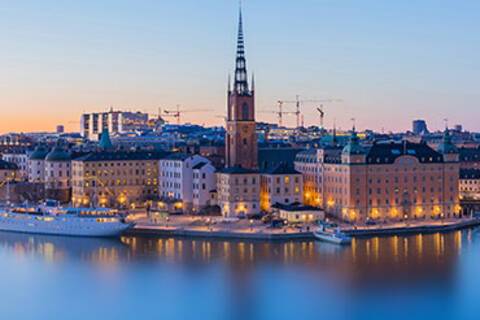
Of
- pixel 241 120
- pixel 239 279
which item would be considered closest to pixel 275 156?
pixel 241 120

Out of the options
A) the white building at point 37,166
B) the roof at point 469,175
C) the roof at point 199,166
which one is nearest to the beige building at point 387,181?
the roof at point 199,166

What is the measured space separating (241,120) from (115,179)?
6.16 m

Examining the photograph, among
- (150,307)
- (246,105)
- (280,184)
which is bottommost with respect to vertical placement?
(150,307)

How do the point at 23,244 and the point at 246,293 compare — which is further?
the point at 23,244

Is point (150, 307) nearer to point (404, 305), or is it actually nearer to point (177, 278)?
point (177, 278)

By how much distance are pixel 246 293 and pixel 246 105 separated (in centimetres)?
1786

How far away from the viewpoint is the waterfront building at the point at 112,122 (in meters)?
106

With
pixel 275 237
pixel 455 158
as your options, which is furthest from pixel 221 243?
pixel 455 158

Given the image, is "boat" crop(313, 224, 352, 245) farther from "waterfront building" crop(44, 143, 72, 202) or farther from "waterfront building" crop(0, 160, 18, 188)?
"waterfront building" crop(0, 160, 18, 188)

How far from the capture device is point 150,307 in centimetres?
2114

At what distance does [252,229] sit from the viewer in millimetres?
31000

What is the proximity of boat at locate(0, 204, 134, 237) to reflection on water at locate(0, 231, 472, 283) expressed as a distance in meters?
0.50

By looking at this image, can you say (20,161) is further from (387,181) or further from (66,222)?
(387,181)

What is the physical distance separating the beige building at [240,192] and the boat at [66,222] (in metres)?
4.45
